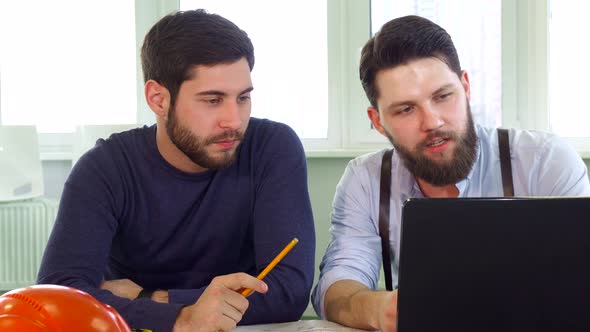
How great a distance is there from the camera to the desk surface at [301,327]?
127 centimetres

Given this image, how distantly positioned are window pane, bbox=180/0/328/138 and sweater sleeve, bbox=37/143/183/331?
7.40 feet

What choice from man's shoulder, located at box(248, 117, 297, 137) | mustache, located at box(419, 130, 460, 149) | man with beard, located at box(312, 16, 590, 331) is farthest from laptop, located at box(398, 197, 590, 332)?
man's shoulder, located at box(248, 117, 297, 137)

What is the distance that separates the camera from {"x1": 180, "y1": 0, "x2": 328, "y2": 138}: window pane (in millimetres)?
3857

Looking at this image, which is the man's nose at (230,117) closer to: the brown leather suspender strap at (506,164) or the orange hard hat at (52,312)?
the brown leather suspender strap at (506,164)

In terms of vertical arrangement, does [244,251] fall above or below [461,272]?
below

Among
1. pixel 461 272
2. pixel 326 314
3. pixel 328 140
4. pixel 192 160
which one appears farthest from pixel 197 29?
pixel 328 140

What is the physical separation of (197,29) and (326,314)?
640 mm

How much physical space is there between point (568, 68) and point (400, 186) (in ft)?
7.99

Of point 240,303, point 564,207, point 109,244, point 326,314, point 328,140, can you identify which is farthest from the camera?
point 328,140

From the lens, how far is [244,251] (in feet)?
5.56

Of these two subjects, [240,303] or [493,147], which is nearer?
[240,303]

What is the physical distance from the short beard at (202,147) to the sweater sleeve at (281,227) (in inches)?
3.7

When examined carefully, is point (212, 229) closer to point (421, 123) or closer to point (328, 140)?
point (421, 123)

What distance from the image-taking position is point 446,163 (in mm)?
1500
